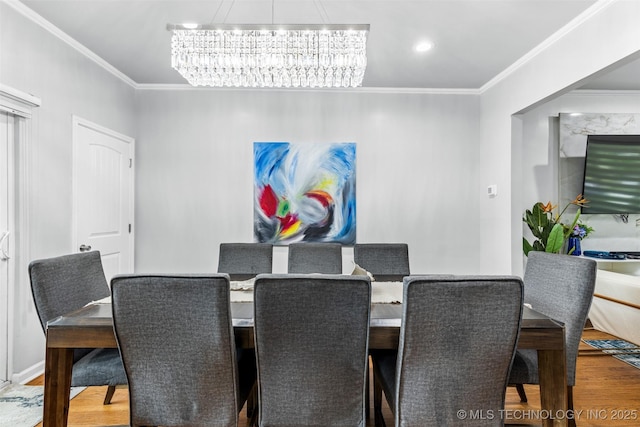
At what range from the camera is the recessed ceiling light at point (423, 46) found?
116 inches

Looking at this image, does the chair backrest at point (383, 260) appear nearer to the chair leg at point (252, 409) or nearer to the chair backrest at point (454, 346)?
the chair leg at point (252, 409)

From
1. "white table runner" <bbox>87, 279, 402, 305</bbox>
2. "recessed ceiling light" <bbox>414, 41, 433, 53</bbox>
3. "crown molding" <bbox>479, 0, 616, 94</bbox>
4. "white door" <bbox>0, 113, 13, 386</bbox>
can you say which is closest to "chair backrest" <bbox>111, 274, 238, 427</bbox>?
"white table runner" <bbox>87, 279, 402, 305</bbox>

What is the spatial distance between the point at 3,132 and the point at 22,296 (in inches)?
44.0

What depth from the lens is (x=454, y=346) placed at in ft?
4.33

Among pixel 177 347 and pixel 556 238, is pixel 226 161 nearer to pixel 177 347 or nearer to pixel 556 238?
pixel 177 347

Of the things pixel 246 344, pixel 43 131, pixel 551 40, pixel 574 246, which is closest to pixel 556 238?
pixel 574 246

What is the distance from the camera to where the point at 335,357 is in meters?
1.34

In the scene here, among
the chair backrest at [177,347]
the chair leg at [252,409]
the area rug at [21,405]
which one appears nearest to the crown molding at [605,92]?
the chair leg at [252,409]

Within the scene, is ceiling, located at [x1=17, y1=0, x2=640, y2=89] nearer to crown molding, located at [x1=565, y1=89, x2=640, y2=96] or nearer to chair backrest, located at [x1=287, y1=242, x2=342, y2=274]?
crown molding, located at [x1=565, y1=89, x2=640, y2=96]

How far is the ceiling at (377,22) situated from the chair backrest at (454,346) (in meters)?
1.98

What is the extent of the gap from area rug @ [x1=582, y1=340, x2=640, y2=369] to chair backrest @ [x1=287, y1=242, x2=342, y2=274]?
7.96 feet

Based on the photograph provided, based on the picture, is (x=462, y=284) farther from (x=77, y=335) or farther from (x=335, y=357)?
(x=77, y=335)

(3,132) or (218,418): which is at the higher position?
(3,132)

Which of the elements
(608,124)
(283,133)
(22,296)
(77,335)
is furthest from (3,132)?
(608,124)
